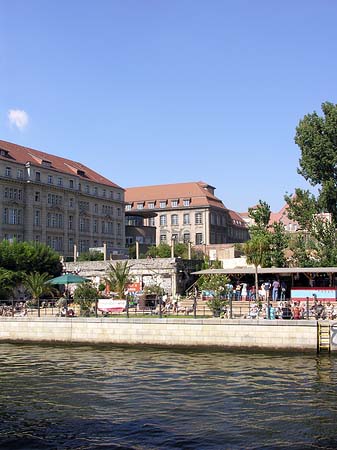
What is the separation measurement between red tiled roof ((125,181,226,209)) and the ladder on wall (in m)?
83.0

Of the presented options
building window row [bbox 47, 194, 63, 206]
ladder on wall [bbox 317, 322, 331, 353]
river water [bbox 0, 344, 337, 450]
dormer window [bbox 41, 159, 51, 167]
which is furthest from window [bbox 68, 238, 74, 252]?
ladder on wall [bbox 317, 322, 331, 353]

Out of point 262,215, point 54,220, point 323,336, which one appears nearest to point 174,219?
point 54,220

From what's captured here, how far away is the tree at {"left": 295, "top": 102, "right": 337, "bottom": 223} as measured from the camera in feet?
158

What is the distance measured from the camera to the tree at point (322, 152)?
4822 centimetres

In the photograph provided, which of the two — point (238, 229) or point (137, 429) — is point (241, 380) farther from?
point (238, 229)

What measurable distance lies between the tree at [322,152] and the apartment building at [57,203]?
109 ft

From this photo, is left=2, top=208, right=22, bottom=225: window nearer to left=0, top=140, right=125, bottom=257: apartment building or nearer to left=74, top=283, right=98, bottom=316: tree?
left=0, top=140, right=125, bottom=257: apartment building

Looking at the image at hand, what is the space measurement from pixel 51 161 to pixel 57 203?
6555 mm

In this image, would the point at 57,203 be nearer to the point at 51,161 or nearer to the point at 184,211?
the point at 51,161

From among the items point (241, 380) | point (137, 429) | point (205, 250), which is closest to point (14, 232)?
point (205, 250)

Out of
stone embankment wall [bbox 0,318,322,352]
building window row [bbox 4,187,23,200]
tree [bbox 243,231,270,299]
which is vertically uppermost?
building window row [bbox 4,187,23,200]

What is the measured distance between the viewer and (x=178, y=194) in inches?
4562

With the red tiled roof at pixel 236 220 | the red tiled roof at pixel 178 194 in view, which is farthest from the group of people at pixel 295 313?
the red tiled roof at pixel 236 220

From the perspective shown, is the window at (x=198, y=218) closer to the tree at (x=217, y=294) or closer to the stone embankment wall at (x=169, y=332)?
the tree at (x=217, y=294)
